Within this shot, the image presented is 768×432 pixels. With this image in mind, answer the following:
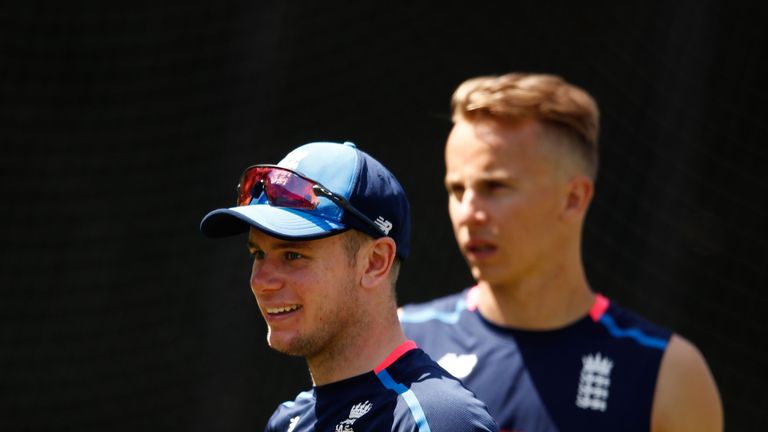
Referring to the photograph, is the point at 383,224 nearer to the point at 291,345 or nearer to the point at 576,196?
the point at 291,345

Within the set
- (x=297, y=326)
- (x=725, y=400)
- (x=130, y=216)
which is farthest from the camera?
(x=130, y=216)

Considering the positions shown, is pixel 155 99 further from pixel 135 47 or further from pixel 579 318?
pixel 579 318

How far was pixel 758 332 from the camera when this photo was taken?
381 cm

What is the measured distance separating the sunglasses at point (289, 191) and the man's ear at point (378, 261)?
0.08ft

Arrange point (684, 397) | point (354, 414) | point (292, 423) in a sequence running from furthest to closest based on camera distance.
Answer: point (684, 397)
point (292, 423)
point (354, 414)

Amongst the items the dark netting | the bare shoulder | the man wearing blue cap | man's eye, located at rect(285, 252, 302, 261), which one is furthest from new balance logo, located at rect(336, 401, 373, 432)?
the dark netting

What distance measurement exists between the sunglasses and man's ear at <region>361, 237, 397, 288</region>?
2 cm

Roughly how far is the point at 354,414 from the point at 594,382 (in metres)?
0.90

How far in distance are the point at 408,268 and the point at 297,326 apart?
8.04ft

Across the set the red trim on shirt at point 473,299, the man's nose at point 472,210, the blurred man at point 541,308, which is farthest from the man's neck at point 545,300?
the man's nose at point 472,210

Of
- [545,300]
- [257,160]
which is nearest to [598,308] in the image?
[545,300]

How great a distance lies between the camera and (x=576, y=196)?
8.14ft

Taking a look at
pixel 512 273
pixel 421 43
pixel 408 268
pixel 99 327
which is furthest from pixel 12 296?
pixel 512 273

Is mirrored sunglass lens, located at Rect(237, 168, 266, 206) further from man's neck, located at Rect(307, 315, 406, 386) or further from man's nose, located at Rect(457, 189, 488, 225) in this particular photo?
man's nose, located at Rect(457, 189, 488, 225)
